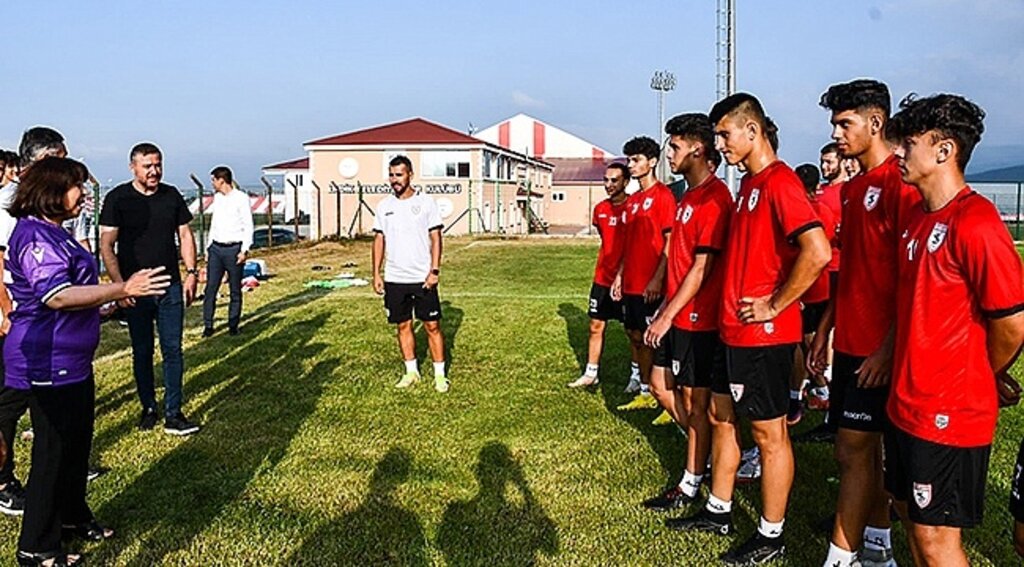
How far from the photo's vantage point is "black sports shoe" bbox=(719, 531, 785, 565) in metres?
3.84

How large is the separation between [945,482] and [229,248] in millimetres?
9101

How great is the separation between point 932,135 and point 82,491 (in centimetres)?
421

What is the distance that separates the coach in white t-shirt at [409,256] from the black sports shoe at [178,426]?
1.94 metres

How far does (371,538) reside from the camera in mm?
4211

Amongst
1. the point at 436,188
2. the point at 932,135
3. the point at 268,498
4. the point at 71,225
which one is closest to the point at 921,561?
the point at 932,135

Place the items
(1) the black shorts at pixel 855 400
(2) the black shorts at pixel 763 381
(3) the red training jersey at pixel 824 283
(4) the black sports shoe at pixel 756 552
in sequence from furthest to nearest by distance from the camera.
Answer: (3) the red training jersey at pixel 824 283
(4) the black sports shoe at pixel 756 552
(2) the black shorts at pixel 763 381
(1) the black shorts at pixel 855 400

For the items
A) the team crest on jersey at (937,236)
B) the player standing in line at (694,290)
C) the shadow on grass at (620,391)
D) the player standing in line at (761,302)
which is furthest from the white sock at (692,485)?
the team crest on jersey at (937,236)

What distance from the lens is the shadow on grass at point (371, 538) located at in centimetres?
398

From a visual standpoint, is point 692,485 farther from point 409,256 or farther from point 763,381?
point 409,256

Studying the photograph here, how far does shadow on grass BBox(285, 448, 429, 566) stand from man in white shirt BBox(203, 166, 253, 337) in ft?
19.8

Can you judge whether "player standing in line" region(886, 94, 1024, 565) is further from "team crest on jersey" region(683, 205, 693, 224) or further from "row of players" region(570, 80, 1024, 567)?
"team crest on jersey" region(683, 205, 693, 224)

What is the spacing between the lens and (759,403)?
3752 mm

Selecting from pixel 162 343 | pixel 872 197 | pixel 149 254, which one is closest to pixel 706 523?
pixel 872 197

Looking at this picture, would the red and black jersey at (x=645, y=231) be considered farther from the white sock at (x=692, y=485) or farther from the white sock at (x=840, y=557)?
the white sock at (x=840, y=557)
